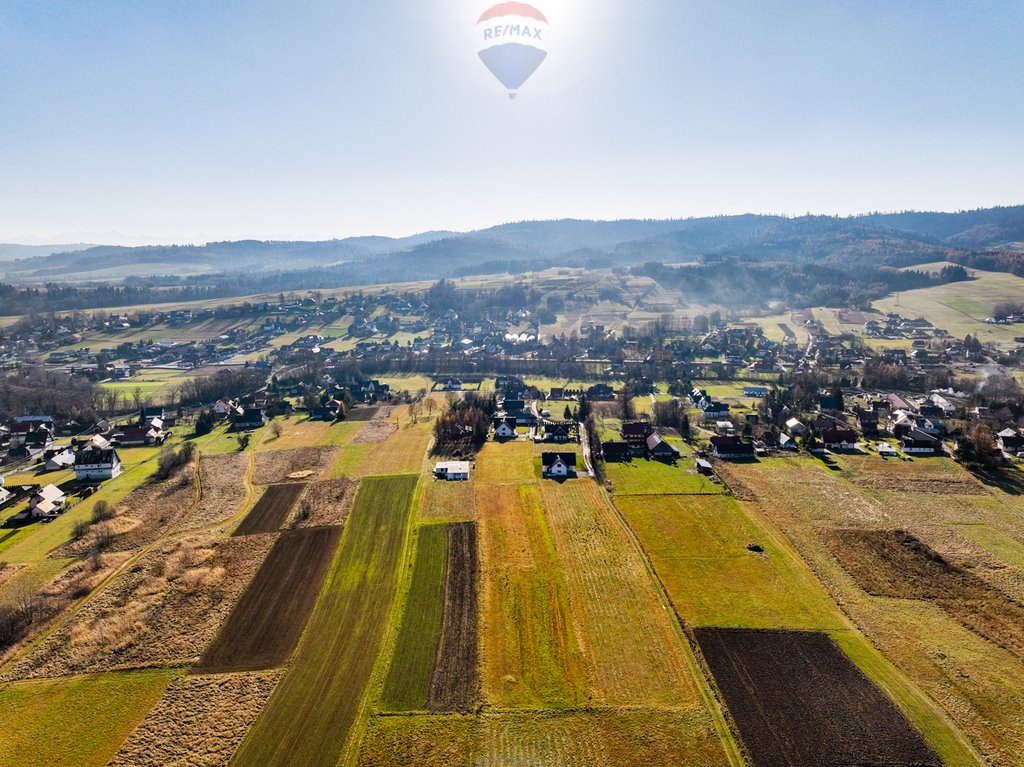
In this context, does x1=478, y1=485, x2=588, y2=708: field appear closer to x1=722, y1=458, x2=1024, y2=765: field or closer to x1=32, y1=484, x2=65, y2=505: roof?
x1=722, y1=458, x2=1024, y2=765: field

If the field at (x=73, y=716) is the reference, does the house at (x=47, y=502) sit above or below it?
above

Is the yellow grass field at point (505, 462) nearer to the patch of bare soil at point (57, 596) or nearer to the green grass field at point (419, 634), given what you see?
the green grass field at point (419, 634)

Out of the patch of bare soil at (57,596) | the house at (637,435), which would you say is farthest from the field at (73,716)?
the house at (637,435)

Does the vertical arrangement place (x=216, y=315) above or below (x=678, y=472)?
above

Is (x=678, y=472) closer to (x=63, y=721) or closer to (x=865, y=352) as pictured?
(x=63, y=721)

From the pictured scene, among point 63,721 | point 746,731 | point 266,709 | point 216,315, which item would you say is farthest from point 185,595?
point 216,315

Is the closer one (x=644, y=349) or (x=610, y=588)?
(x=610, y=588)
